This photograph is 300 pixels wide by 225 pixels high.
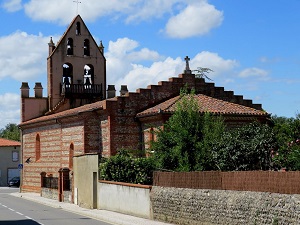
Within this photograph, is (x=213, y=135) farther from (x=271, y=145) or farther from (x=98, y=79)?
(x=98, y=79)

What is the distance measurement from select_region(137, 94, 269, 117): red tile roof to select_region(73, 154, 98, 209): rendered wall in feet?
16.5

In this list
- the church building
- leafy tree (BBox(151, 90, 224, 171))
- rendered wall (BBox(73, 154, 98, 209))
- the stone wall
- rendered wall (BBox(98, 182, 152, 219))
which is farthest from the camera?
the church building

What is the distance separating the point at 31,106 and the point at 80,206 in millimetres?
22903

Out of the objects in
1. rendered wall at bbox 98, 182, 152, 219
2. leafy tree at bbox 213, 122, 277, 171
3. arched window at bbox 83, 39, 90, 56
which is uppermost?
arched window at bbox 83, 39, 90, 56

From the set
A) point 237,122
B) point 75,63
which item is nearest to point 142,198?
point 237,122

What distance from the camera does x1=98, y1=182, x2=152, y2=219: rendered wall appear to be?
25.7 meters

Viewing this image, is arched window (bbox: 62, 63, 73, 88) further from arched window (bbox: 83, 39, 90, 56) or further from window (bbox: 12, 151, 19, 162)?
window (bbox: 12, 151, 19, 162)

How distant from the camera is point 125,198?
28.1 metres

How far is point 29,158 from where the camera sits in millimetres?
55781

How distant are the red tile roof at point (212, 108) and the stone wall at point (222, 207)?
1192 centimetres

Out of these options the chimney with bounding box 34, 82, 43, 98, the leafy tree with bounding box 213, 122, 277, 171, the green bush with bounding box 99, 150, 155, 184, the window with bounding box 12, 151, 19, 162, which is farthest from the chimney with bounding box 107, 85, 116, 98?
the window with bounding box 12, 151, 19, 162

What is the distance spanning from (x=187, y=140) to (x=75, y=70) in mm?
25322

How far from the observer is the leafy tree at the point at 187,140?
29.2m

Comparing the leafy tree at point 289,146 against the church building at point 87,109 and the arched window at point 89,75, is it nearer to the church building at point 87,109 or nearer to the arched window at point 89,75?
the church building at point 87,109
